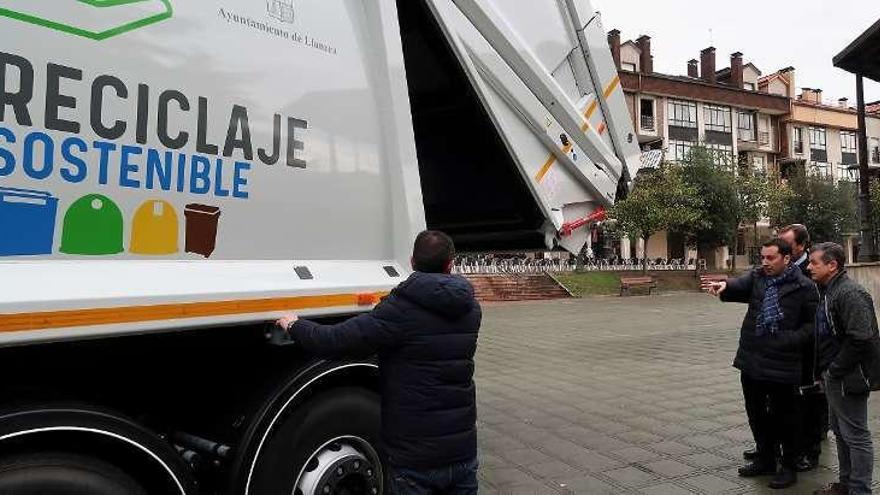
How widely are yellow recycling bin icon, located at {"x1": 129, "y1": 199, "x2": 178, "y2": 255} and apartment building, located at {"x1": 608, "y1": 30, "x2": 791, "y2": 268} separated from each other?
128ft

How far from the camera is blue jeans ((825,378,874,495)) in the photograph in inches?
149

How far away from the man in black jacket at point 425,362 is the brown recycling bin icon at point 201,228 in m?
0.40

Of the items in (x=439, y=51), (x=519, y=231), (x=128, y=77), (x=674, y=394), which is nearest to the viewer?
(x=128, y=77)

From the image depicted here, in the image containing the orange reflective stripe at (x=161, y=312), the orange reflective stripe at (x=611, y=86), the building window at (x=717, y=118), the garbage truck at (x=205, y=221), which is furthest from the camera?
the building window at (x=717, y=118)

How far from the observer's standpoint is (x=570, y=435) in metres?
5.46

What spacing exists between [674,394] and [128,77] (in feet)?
20.7

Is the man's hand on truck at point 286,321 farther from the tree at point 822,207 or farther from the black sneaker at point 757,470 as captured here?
the tree at point 822,207

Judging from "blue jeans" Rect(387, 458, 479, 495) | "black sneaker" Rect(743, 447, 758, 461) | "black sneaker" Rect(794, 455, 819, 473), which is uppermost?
"blue jeans" Rect(387, 458, 479, 495)

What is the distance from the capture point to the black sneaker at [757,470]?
4.46 metres

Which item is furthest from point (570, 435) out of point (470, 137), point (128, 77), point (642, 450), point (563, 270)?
point (563, 270)

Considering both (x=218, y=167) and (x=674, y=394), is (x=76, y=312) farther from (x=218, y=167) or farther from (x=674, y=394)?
(x=674, y=394)

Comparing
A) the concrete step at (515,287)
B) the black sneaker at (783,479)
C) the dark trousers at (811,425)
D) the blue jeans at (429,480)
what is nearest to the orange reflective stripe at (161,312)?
the blue jeans at (429,480)

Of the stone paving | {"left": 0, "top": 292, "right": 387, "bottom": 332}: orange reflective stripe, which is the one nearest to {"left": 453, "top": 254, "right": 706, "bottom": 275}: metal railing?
the stone paving

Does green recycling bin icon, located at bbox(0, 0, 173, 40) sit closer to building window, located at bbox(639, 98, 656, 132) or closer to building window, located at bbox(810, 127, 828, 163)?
building window, located at bbox(639, 98, 656, 132)
